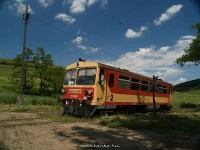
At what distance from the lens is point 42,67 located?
48.2 meters

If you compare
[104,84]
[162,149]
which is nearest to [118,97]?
[104,84]

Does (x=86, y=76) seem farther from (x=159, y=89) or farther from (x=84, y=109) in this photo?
(x=159, y=89)

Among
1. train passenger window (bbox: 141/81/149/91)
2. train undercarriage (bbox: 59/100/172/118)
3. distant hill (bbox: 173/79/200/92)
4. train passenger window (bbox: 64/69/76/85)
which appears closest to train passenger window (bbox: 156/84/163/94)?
train passenger window (bbox: 141/81/149/91)

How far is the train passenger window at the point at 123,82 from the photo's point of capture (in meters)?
17.9

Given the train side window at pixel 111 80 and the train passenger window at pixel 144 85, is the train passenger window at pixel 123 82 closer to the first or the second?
the train side window at pixel 111 80

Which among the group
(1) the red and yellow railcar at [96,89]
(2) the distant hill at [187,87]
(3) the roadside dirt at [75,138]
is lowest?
(3) the roadside dirt at [75,138]

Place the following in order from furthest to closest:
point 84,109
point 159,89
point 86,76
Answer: point 159,89 < point 86,76 < point 84,109

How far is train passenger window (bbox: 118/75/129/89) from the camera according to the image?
58.7 ft

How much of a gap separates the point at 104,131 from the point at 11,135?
3.53 m

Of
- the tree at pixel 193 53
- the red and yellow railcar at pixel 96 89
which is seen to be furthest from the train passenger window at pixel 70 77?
the tree at pixel 193 53

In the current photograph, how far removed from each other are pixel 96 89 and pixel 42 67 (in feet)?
111

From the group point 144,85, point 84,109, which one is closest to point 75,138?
point 84,109

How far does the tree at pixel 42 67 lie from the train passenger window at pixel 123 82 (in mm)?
30486

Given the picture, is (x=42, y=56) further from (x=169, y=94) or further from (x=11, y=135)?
(x=11, y=135)
